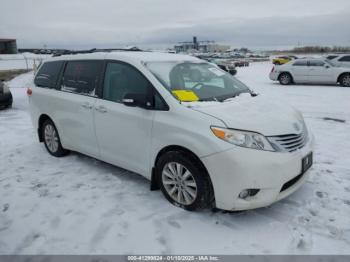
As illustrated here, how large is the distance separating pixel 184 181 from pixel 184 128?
0.60 m

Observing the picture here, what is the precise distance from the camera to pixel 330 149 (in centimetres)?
549

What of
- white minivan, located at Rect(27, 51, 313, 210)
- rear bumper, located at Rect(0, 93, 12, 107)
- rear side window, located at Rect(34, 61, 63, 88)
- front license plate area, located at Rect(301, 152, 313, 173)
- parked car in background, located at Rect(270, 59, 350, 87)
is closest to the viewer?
white minivan, located at Rect(27, 51, 313, 210)

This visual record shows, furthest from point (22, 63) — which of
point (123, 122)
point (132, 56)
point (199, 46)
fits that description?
point (199, 46)

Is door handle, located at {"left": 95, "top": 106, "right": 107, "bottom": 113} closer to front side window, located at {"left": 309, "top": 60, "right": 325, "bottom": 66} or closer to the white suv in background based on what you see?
front side window, located at {"left": 309, "top": 60, "right": 325, "bottom": 66}

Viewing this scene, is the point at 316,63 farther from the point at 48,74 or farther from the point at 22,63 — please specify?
the point at 22,63

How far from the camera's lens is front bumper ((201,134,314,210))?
9.86 ft

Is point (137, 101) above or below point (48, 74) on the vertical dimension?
below

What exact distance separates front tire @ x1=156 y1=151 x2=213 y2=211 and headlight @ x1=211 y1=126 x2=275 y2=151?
0.41 m

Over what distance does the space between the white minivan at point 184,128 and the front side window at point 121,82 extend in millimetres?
13

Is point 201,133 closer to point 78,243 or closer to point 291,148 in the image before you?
point 291,148

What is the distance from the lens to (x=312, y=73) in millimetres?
15812

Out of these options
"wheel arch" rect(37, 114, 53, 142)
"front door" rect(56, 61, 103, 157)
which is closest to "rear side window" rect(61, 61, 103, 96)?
"front door" rect(56, 61, 103, 157)

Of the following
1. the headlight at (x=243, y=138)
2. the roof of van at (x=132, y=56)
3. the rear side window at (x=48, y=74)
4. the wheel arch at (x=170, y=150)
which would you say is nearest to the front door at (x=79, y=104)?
the roof of van at (x=132, y=56)

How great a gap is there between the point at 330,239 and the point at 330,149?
2.85 meters
